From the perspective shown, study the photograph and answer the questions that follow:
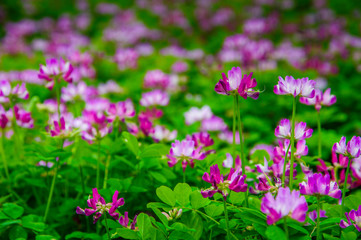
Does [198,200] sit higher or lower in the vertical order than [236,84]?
lower

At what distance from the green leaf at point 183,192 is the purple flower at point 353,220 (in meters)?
0.57

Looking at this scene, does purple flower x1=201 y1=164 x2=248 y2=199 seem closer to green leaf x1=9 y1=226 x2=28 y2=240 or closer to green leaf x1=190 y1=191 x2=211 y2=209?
green leaf x1=190 y1=191 x2=211 y2=209

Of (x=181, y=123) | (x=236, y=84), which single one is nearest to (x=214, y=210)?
(x=236, y=84)

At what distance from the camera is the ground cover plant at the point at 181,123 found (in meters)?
1.35

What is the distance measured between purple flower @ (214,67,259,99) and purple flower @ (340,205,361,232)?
0.55 metres

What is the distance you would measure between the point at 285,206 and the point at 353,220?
42 cm

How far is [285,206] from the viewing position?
1061 mm

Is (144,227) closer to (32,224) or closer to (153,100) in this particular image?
(32,224)

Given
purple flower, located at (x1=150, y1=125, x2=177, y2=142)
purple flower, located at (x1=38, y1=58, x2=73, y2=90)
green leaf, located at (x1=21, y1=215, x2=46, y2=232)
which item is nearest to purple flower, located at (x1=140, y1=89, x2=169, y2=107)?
purple flower, located at (x1=150, y1=125, x2=177, y2=142)

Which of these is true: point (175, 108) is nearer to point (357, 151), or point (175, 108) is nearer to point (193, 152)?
point (193, 152)

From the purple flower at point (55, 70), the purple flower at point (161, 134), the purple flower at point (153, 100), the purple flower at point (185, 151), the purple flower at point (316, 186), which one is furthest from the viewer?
the purple flower at point (153, 100)

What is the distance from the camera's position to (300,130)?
1391mm

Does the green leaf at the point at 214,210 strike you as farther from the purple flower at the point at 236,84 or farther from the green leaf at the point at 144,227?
the purple flower at the point at 236,84

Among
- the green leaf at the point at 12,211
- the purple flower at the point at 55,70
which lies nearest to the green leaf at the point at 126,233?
the green leaf at the point at 12,211
